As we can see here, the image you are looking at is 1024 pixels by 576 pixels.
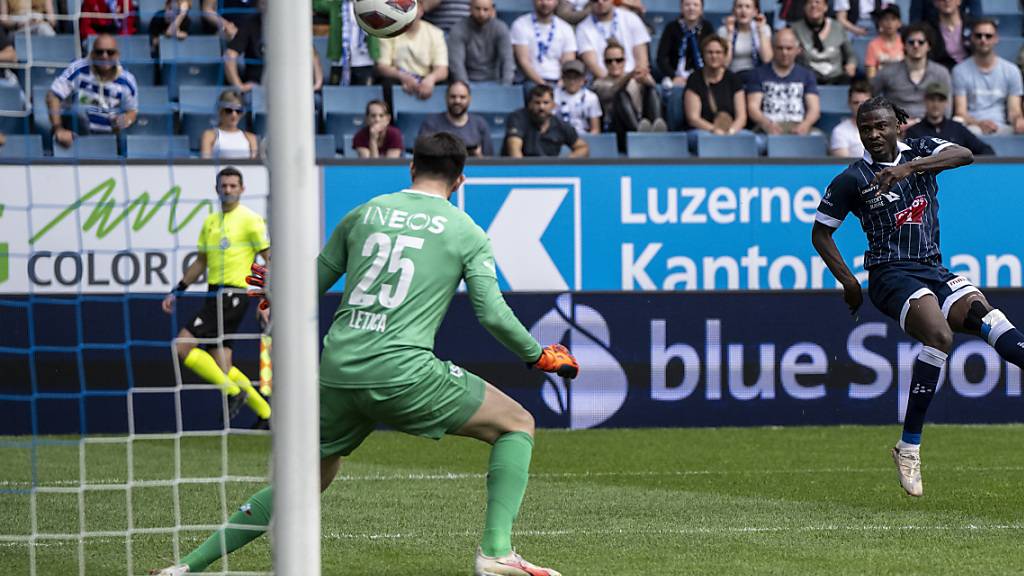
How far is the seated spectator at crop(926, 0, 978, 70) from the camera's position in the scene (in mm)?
16094

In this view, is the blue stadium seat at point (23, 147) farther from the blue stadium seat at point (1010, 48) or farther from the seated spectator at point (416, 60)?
the blue stadium seat at point (1010, 48)

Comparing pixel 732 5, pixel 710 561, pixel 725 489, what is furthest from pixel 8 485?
pixel 732 5

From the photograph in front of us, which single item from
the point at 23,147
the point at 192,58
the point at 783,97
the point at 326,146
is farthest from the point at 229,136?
the point at 783,97

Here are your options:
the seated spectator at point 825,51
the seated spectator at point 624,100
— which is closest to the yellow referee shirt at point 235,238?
the seated spectator at point 624,100

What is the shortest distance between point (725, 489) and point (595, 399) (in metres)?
4.15

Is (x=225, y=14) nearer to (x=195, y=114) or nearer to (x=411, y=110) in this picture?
(x=195, y=114)

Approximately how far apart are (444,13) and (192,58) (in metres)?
5.54

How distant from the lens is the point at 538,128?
1430cm

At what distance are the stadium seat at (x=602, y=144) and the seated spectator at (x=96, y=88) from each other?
6313 mm

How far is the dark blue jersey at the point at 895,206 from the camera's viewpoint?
885 centimetres

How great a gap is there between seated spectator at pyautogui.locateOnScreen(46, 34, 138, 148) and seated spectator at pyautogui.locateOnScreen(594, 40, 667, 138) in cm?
684

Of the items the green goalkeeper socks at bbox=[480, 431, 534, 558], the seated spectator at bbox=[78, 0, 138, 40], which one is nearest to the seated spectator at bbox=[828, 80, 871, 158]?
the seated spectator at bbox=[78, 0, 138, 40]

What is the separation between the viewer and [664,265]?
45.4ft

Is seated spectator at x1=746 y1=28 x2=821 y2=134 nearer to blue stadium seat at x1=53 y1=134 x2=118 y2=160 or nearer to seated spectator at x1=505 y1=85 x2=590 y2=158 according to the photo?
seated spectator at x1=505 y1=85 x2=590 y2=158
